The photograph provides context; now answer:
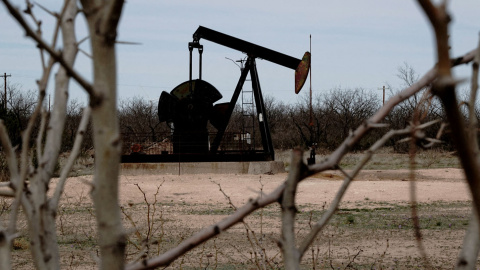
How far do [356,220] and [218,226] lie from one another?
35.4 ft

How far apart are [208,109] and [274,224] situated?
14191 mm

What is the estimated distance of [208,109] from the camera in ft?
82.8

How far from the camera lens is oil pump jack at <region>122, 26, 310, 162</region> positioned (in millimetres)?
23984

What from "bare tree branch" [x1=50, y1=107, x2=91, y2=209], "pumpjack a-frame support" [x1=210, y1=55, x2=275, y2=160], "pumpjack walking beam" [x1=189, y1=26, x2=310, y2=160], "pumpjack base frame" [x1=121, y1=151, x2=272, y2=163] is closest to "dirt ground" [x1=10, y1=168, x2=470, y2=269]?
"bare tree branch" [x1=50, y1=107, x2=91, y2=209]

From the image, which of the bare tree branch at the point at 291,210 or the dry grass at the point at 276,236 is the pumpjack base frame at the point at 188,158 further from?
the bare tree branch at the point at 291,210

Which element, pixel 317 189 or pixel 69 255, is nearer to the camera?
pixel 69 255

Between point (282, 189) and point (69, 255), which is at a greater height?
point (282, 189)

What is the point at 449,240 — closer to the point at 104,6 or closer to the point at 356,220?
the point at 356,220

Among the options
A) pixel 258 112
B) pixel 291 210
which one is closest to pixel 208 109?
pixel 258 112

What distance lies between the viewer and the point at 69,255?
848 centimetres

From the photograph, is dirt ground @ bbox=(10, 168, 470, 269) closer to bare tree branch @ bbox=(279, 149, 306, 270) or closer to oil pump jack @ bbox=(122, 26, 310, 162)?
bare tree branch @ bbox=(279, 149, 306, 270)

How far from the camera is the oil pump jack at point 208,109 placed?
78.7 ft

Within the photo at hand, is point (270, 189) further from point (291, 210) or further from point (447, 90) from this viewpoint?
point (447, 90)

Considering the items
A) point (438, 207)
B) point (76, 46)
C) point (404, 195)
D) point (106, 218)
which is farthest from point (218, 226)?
point (404, 195)
